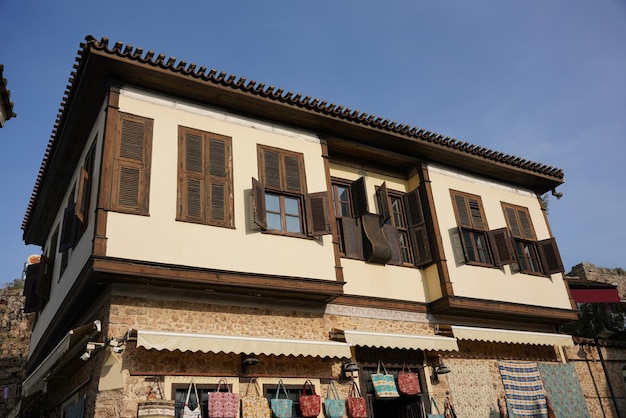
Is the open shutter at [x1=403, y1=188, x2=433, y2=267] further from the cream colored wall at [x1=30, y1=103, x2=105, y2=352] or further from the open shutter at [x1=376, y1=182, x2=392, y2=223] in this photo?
the cream colored wall at [x1=30, y1=103, x2=105, y2=352]

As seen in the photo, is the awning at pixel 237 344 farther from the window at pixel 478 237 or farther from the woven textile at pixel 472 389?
the window at pixel 478 237

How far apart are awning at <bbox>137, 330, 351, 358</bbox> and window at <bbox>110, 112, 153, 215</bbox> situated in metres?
2.14

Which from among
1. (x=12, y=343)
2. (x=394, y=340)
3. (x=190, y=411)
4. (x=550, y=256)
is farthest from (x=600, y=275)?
(x=12, y=343)

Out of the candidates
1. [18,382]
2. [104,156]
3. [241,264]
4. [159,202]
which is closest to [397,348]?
[241,264]

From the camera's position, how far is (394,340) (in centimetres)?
988

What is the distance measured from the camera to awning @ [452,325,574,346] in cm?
1102

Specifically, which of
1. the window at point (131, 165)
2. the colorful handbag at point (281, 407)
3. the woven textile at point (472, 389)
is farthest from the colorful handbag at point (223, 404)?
the woven textile at point (472, 389)

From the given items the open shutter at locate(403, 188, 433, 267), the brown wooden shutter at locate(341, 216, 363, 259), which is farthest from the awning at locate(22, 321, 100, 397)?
the open shutter at locate(403, 188, 433, 267)

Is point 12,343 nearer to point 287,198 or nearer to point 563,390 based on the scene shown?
point 287,198

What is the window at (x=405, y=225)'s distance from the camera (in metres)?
11.8

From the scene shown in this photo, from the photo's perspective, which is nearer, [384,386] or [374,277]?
[384,386]

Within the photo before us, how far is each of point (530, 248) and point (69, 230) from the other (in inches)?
438

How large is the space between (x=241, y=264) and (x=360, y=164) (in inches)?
184

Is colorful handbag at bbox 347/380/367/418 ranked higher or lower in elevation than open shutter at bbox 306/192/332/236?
lower
